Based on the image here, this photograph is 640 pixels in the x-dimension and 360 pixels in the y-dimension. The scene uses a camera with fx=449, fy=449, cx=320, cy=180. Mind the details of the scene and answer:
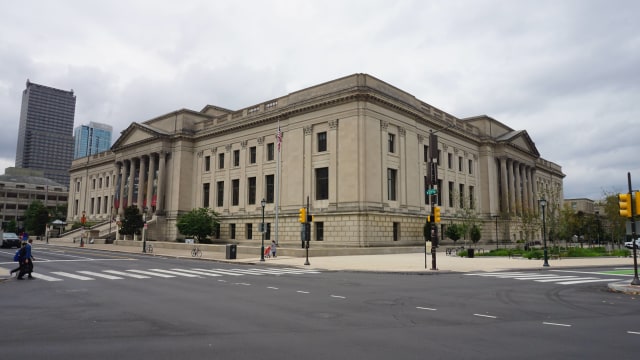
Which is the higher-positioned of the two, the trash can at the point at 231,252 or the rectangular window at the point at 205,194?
the rectangular window at the point at 205,194

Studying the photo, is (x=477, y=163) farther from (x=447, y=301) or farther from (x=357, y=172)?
(x=447, y=301)

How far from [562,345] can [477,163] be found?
62206mm

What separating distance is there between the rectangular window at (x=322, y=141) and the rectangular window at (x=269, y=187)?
8042mm

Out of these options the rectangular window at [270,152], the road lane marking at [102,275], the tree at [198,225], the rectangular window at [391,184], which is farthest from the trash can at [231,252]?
the rectangular window at [270,152]

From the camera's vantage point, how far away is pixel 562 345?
303 inches

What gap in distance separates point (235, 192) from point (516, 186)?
45.0 meters

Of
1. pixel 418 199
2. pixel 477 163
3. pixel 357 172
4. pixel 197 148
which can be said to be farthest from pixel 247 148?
pixel 477 163

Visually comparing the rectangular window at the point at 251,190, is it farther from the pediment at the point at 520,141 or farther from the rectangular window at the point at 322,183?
the pediment at the point at 520,141

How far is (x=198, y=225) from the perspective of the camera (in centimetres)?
5256

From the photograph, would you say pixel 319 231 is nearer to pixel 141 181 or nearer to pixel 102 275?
pixel 102 275

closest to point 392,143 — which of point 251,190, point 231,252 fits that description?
point 251,190

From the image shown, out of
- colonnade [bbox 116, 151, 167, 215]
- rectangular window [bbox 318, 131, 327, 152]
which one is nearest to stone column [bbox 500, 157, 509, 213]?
rectangular window [bbox 318, 131, 327, 152]

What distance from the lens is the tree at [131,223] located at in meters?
58.4

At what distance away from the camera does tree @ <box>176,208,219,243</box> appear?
Answer: 52406mm
